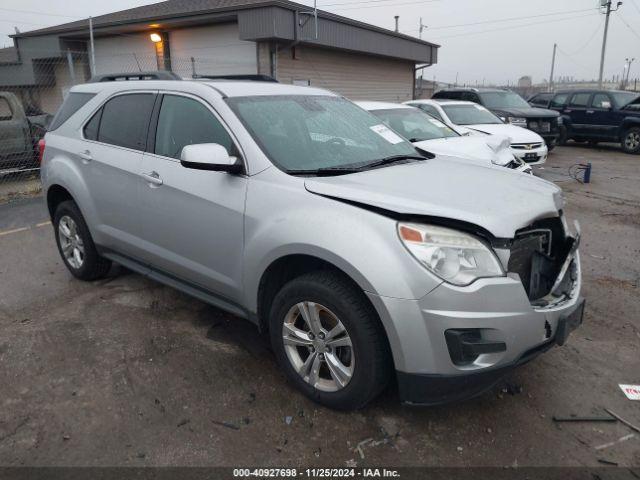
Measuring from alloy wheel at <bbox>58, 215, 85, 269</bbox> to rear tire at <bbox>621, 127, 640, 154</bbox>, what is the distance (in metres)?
15.3

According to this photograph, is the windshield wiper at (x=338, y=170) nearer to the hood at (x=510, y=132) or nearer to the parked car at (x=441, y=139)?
the parked car at (x=441, y=139)

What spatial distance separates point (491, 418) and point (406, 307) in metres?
0.99

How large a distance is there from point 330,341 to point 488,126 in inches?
350

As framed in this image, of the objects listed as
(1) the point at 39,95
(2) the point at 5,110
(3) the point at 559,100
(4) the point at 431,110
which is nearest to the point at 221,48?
(2) the point at 5,110

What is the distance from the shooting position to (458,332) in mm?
2328

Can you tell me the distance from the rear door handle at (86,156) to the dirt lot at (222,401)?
3.87ft

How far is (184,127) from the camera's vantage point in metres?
3.50

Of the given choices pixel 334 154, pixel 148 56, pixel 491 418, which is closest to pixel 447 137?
pixel 334 154

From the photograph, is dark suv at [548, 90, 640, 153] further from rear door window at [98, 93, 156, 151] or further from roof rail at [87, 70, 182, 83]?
rear door window at [98, 93, 156, 151]

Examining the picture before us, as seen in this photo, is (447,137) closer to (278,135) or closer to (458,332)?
(278,135)

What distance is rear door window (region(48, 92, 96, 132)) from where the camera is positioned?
14.6 ft

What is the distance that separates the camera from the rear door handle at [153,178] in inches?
137

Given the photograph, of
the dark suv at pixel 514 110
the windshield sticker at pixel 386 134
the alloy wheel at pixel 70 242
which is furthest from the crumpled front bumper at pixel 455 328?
the dark suv at pixel 514 110

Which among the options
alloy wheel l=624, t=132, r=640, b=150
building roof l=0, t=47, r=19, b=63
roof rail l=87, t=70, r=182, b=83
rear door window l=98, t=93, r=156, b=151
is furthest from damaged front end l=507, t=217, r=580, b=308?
building roof l=0, t=47, r=19, b=63
